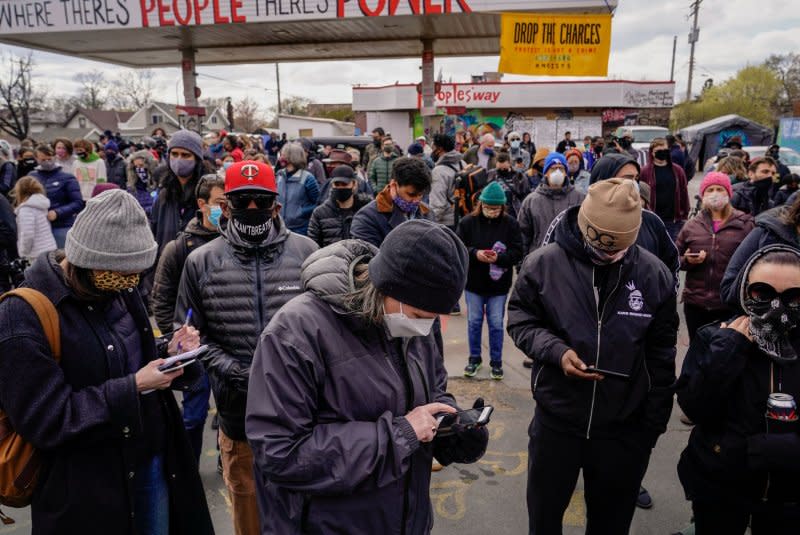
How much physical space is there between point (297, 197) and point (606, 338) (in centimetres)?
471

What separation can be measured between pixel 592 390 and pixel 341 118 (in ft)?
196

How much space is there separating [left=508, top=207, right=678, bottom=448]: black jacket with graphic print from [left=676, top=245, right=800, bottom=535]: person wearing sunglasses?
0.17 meters

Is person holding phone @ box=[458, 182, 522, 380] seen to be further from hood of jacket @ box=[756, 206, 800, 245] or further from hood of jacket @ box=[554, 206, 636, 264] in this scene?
hood of jacket @ box=[554, 206, 636, 264]

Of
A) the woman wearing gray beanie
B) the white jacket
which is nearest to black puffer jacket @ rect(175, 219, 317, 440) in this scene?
the woman wearing gray beanie

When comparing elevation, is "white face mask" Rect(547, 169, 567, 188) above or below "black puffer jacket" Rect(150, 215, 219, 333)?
above

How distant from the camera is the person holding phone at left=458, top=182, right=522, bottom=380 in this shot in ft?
17.0

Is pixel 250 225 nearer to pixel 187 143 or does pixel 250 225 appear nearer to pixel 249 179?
pixel 249 179

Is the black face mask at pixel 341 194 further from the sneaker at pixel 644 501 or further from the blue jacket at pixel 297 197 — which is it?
the sneaker at pixel 644 501

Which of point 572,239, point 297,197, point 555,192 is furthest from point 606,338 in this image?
point 297,197

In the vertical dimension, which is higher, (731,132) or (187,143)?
(731,132)

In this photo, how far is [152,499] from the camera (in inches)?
95.8

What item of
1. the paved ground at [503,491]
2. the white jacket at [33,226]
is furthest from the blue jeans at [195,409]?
the white jacket at [33,226]

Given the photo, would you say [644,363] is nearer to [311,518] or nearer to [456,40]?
[311,518]

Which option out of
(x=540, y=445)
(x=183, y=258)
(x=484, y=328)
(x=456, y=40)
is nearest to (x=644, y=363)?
(x=540, y=445)
